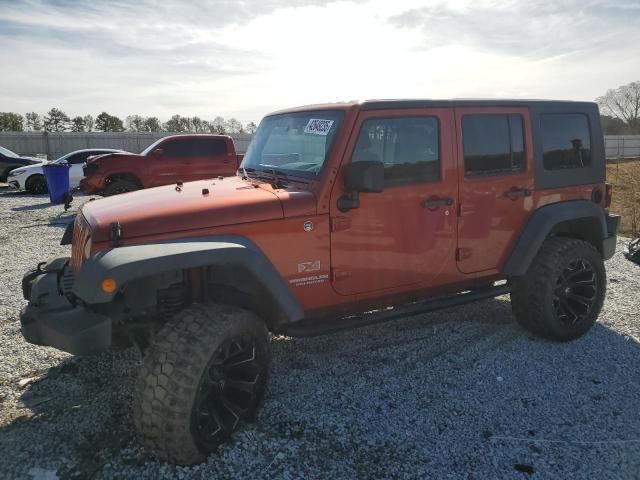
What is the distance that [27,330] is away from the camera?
2941mm

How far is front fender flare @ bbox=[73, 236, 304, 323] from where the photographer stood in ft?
8.24

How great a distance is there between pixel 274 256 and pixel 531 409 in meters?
2.02

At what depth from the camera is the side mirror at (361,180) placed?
3.12 metres

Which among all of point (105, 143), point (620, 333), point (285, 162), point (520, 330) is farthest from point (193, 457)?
point (105, 143)

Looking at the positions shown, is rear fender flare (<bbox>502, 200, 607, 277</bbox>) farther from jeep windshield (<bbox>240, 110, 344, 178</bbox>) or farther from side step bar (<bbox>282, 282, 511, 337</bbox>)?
jeep windshield (<bbox>240, 110, 344, 178</bbox>)

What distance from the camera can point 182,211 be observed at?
299 cm

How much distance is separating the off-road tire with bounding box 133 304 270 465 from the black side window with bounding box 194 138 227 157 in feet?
31.5

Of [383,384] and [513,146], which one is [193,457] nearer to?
[383,384]

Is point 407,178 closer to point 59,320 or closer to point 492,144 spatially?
point 492,144

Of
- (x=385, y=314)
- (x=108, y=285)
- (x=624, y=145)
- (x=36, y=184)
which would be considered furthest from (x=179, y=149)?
(x=624, y=145)

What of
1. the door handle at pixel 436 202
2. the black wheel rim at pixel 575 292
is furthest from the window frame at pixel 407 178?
the black wheel rim at pixel 575 292

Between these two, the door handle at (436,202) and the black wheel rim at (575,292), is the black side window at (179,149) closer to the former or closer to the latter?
the door handle at (436,202)

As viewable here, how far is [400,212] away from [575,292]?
6.79 ft

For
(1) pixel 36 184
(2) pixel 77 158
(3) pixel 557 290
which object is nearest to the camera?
(3) pixel 557 290
